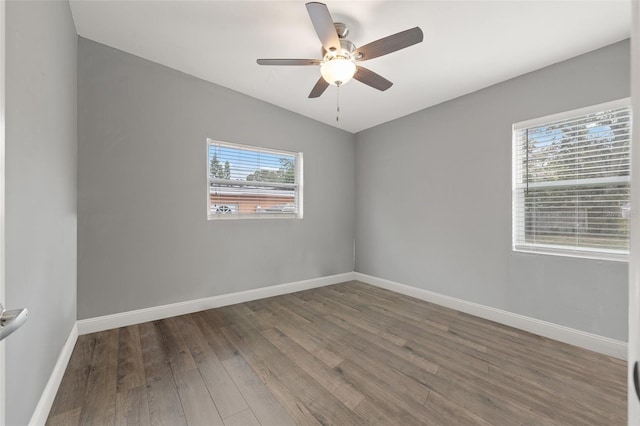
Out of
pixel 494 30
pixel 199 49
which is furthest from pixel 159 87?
pixel 494 30

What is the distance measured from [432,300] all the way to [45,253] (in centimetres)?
372

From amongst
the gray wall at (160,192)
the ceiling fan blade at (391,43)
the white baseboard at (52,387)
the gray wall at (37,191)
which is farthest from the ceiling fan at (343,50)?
the white baseboard at (52,387)

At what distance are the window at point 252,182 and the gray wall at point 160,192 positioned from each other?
118 mm

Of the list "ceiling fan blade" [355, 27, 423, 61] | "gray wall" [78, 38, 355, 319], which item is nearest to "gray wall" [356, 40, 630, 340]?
"gray wall" [78, 38, 355, 319]

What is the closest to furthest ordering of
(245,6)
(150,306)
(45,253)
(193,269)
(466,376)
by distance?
1. (45,253)
2. (466,376)
3. (245,6)
4. (150,306)
5. (193,269)

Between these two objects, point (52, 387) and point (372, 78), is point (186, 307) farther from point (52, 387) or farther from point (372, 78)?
point (372, 78)

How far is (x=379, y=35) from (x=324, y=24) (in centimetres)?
74

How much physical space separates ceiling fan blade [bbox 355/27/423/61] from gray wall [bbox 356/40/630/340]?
1610 mm

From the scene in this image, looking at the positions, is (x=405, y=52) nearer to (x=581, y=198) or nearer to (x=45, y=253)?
(x=581, y=198)

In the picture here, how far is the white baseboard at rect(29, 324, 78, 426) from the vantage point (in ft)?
4.87

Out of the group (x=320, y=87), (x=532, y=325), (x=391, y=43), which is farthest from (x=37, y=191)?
(x=532, y=325)

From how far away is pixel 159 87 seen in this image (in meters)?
3.00

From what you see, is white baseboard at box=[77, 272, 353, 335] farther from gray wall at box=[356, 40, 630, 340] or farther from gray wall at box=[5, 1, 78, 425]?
gray wall at box=[356, 40, 630, 340]

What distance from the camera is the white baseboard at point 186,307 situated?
2.67m
